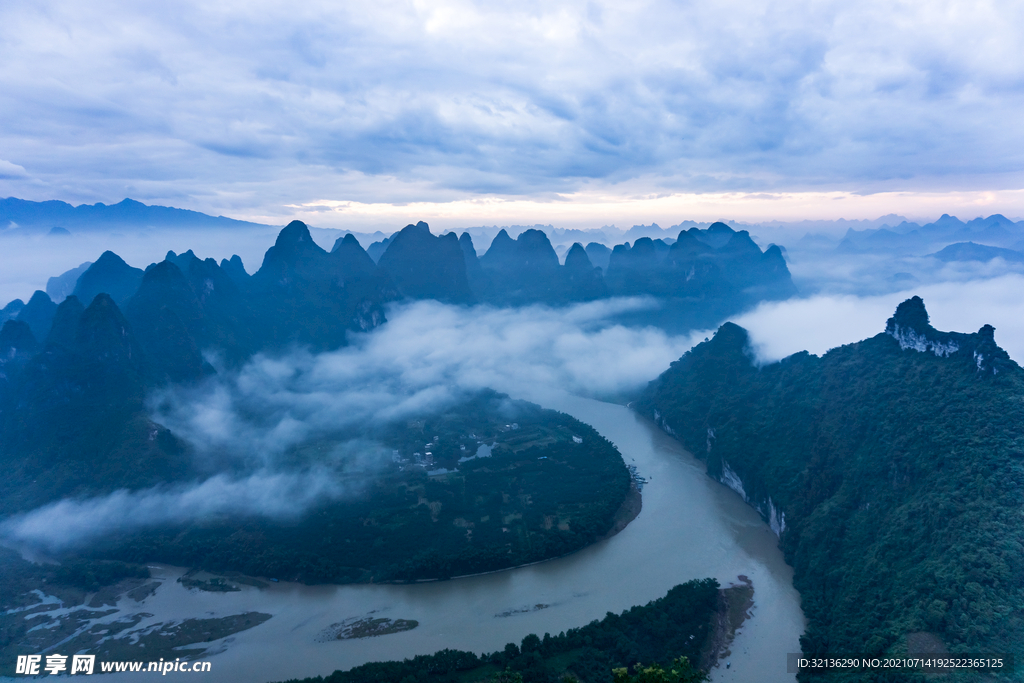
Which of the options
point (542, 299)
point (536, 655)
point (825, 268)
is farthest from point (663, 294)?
point (536, 655)

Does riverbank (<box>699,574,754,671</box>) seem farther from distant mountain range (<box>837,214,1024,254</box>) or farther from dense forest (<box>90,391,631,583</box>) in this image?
distant mountain range (<box>837,214,1024,254</box>)

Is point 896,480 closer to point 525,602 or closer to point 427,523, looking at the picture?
point 525,602

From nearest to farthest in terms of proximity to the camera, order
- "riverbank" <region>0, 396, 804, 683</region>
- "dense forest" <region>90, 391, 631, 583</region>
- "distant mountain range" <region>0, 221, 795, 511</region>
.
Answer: "riverbank" <region>0, 396, 804, 683</region>
"dense forest" <region>90, 391, 631, 583</region>
"distant mountain range" <region>0, 221, 795, 511</region>

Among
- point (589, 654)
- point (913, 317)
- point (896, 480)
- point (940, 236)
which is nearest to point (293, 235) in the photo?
point (589, 654)

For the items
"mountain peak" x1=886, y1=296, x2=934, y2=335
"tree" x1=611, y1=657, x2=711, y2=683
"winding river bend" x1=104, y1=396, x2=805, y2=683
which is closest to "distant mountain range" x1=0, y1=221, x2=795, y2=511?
"winding river bend" x1=104, y1=396, x2=805, y2=683

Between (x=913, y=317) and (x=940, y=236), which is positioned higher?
(x=940, y=236)
